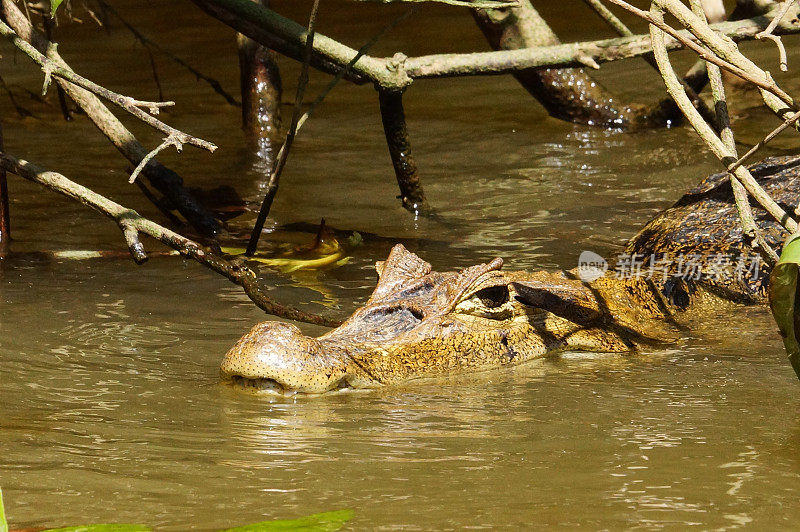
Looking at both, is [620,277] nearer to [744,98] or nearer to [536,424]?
[536,424]

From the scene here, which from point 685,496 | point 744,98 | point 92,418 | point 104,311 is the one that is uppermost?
point 744,98

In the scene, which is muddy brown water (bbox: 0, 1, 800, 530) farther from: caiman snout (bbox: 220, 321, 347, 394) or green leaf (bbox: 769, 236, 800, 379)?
green leaf (bbox: 769, 236, 800, 379)

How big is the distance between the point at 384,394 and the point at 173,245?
1.13 metres

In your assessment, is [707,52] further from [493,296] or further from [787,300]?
[493,296]

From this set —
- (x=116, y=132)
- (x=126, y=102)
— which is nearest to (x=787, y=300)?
(x=126, y=102)

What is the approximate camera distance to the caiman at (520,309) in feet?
12.3

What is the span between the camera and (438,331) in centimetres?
429

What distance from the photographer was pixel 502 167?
8.26m


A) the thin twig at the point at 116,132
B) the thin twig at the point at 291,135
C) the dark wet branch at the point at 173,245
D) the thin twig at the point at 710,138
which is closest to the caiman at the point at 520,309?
the dark wet branch at the point at 173,245

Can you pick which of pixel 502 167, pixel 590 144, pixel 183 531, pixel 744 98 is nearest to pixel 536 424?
pixel 183 531

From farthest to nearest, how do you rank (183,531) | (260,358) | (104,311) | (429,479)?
(104,311) < (260,358) < (429,479) < (183,531)

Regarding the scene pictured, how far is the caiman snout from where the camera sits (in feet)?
11.9

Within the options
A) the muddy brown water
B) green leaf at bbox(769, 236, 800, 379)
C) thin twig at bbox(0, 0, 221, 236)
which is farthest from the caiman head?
thin twig at bbox(0, 0, 221, 236)

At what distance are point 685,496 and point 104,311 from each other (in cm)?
317
